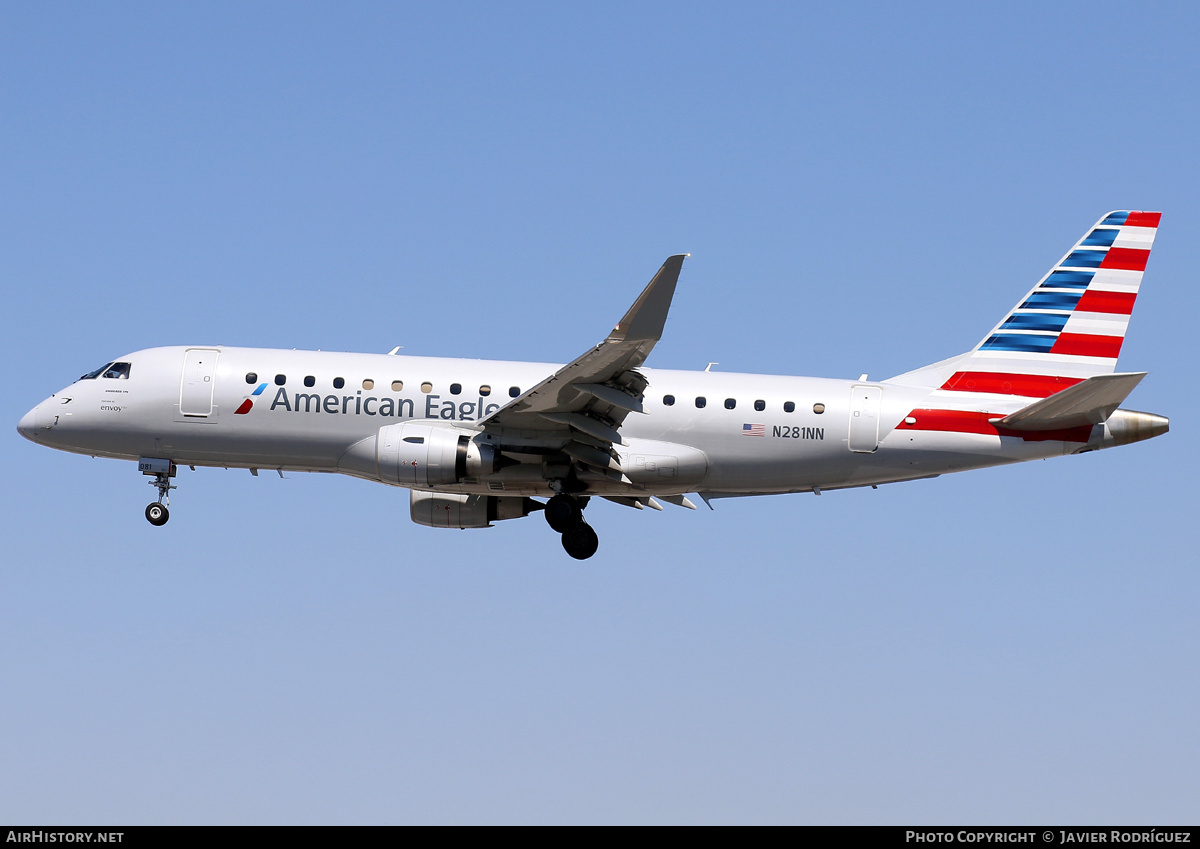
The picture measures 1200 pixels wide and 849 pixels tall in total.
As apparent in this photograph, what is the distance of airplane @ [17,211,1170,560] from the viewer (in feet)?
111

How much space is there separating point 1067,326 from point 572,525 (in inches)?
557

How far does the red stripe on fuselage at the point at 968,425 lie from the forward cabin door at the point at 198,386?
17236mm

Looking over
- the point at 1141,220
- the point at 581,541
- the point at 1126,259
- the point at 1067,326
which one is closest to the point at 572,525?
the point at 581,541

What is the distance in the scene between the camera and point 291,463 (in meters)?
35.4

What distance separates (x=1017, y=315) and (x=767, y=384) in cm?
743

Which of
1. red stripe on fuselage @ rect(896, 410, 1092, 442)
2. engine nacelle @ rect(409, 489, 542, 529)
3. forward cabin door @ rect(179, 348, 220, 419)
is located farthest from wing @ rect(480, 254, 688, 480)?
forward cabin door @ rect(179, 348, 220, 419)

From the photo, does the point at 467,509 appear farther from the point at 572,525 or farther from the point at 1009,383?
the point at 1009,383

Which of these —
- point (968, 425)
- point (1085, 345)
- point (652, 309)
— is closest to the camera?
point (652, 309)

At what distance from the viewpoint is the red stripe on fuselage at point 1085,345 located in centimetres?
3700

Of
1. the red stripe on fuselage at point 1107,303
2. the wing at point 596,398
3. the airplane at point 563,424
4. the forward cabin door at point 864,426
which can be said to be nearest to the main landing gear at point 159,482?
the airplane at point 563,424

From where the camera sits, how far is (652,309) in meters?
29.7

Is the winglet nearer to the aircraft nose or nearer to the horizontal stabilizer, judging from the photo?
the horizontal stabilizer
